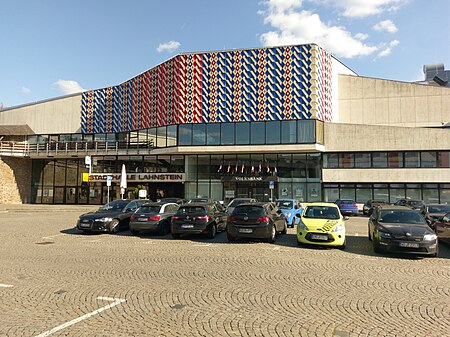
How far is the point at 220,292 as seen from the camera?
6500mm

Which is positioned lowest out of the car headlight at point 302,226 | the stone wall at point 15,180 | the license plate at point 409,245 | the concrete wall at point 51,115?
the license plate at point 409,245

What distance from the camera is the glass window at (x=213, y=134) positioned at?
32.4m

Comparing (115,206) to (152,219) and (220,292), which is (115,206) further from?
(220,292)

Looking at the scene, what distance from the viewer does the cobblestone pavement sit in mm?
4895

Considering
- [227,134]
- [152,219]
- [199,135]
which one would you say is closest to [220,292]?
[152,219]

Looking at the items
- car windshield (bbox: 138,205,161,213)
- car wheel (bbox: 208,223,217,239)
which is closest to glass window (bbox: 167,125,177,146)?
car windshield (bbox: 138,205,161,213)

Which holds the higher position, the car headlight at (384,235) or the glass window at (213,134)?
the glass window at (213,134)

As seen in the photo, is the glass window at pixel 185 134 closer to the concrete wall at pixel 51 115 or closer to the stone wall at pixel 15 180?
the concrete wall at pixel 51 115

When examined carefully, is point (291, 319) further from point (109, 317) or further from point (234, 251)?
point (234, 251)

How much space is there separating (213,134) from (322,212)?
21.2m

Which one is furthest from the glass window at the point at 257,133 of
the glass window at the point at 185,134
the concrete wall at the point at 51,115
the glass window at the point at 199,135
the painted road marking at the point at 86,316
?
the painted road marking at the point at 86,316

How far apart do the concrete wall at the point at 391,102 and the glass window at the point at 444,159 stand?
5.37 m

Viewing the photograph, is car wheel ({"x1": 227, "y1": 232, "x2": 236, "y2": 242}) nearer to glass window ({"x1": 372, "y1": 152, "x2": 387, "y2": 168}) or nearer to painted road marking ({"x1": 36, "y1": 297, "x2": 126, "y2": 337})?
painted road marking ({"x1": 36, "y1": 297, "x2": 126, "y2": 337})

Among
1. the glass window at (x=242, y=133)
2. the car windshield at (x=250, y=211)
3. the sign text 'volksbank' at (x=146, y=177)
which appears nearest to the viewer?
the car windshield at (x=250, y=211)
